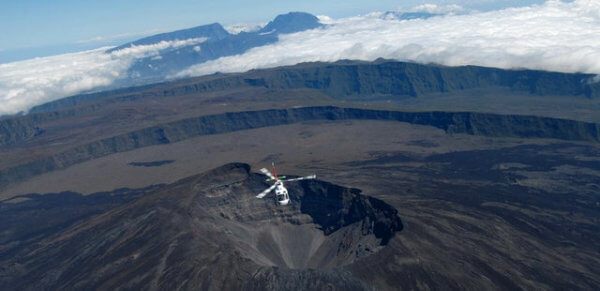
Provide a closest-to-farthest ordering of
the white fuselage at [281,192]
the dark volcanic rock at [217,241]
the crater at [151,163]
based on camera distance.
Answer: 1. the dark volcanic rock at [217,241]
2. the white fuselage at [281,192]
3. the crater at [151,163]

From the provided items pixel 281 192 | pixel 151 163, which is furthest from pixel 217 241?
pixel 151 163

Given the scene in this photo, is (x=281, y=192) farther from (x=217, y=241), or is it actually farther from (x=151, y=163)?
(x=151, y=163)

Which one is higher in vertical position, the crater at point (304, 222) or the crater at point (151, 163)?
the crater at point (304, 222)

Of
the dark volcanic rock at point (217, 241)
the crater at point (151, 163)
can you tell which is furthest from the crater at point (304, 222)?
the crater at point (151, 163)

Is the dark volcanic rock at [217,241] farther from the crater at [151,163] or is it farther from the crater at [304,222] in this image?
the crater at [151,163]

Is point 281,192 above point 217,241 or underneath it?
above

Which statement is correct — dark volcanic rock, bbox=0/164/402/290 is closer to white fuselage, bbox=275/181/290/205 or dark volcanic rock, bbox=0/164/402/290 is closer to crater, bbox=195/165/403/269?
crater, bbox=195/165/403/269

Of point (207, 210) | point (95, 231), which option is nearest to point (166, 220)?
point (207, 210)
